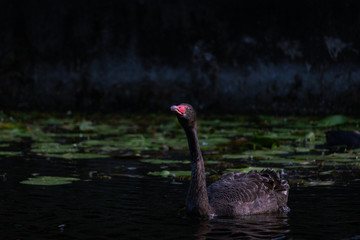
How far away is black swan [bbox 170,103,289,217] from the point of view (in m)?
5.25

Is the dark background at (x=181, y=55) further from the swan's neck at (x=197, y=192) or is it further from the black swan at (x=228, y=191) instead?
the swan's neck at (x=197, y=192)

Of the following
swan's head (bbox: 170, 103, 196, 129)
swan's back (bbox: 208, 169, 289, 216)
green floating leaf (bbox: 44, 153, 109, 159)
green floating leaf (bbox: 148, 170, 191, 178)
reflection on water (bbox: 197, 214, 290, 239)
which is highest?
swan's head (bbox: 170, 103, 196, 129)

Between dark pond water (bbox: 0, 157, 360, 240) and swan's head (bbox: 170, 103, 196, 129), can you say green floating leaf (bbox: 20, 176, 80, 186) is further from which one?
swan's head (bbox: 170, 103, 196, 129)

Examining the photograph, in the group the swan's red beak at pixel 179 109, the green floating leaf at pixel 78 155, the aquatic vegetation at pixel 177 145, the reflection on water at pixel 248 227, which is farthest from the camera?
the green floating leaf at pixel 78 155

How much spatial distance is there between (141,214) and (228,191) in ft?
2.54

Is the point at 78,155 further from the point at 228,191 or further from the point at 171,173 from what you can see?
the point at 228,191

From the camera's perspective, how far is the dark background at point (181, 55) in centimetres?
1541

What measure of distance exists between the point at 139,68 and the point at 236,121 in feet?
10.9

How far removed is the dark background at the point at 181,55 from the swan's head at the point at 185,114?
34.5 feet

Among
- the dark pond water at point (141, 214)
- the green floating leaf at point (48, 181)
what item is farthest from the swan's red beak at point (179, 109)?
the green floating leaf at point (48, 181)

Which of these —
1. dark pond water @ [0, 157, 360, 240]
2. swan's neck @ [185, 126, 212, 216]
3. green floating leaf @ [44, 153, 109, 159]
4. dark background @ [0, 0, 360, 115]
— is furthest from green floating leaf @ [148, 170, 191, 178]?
dark background @ [0, 0, 360, 115]

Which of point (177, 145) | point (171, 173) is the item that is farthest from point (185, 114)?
point (177, 145)

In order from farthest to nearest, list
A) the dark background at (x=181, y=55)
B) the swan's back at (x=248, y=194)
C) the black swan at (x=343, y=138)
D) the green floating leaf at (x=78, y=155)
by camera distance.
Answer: the dark background at (x=181, y=55), the black swan at (x=343, y=138), the green floating leaf at (x=78, y=155), the swan's back at (x=248, y=194)

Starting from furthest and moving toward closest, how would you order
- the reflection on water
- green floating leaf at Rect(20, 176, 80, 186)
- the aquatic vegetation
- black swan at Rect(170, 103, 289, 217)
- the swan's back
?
1. the aquatic vegetation
2. green floating leaf at Rect(20, 176, 80, 186)
3. the swan's back
4. black swan at Rect(170, 103, 289, 217)
5. the reflection on water
